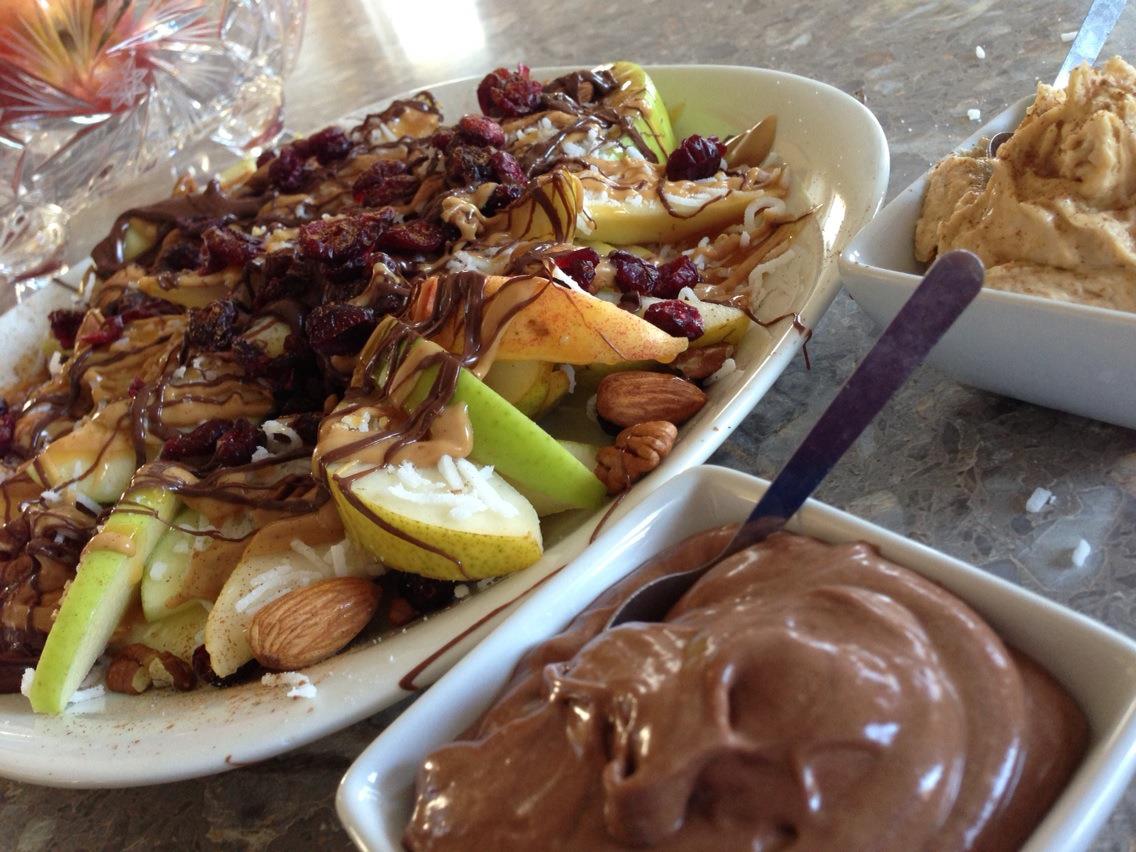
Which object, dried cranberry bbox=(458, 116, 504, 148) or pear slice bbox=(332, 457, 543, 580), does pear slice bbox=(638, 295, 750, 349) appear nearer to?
pear slice bbox=(332, 457, 543, 580)

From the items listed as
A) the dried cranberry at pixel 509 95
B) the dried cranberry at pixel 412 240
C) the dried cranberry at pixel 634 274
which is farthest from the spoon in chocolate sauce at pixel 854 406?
the dried cranberry at pixel 509 95

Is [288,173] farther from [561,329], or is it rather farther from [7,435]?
[561,329]

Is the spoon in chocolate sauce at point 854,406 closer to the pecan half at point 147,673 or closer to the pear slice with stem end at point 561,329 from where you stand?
the pear slice with stem end at point 561,329

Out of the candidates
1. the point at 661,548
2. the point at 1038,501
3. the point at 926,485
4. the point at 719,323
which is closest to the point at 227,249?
the point at 719,323

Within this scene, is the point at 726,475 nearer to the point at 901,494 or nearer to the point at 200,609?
the point at 901,494

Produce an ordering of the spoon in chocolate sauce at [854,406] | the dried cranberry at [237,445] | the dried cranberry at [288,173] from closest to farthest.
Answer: the spoon in chocolate sauce at [854,406] < the dried cranberry at [237,445] < the dried cranberry at [288,173]

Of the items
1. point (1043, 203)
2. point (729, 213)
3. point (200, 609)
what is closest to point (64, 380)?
point (200, 609)
